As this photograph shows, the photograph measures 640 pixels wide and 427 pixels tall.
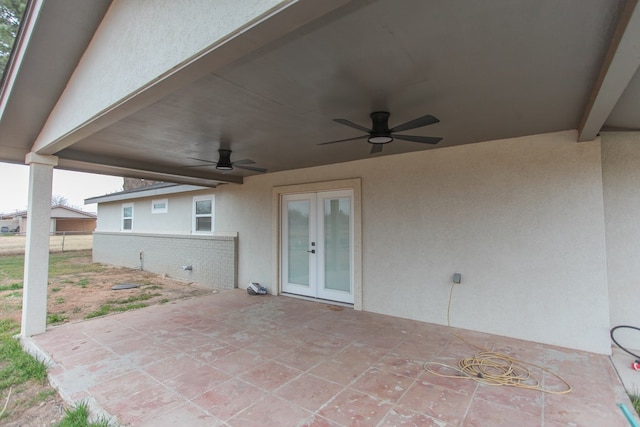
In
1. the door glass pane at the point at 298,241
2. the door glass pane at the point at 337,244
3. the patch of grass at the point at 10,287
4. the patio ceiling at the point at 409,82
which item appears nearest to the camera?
the patio ceiling at the point at 409,82

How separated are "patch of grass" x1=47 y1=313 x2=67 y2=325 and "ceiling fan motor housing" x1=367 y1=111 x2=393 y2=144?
5698mm

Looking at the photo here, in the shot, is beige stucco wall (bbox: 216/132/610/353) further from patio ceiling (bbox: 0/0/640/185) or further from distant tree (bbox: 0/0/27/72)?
distant tree (bbox: 0/0/27/72)

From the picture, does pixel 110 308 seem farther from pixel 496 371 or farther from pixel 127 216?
pixel 127 216

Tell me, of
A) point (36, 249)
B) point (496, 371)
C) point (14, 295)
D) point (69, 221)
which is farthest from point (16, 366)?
point (69, 221)

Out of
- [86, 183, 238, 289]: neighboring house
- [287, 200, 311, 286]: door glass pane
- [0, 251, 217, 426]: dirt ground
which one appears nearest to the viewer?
[0, 251, 217, 426]: dirt ground

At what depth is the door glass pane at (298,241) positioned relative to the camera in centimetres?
644

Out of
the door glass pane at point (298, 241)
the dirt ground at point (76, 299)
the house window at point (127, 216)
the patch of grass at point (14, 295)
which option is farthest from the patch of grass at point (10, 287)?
the door glass pane at point (298, 241)

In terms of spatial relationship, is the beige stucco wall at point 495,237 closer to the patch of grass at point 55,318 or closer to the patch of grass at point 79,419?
the patch of grass at point 79,419

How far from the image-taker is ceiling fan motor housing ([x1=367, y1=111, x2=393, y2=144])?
3189 millimetres

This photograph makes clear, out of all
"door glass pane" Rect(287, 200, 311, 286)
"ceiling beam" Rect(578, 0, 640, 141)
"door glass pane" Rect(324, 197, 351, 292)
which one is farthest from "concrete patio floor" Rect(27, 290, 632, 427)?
"ceiling beam" Rect(578, 0, 640, 141)

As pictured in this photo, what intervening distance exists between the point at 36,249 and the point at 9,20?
9.49 feet

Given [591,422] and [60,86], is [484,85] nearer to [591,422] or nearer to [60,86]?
[591,422]

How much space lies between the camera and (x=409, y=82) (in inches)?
100

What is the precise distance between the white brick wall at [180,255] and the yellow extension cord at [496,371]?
554 cm
